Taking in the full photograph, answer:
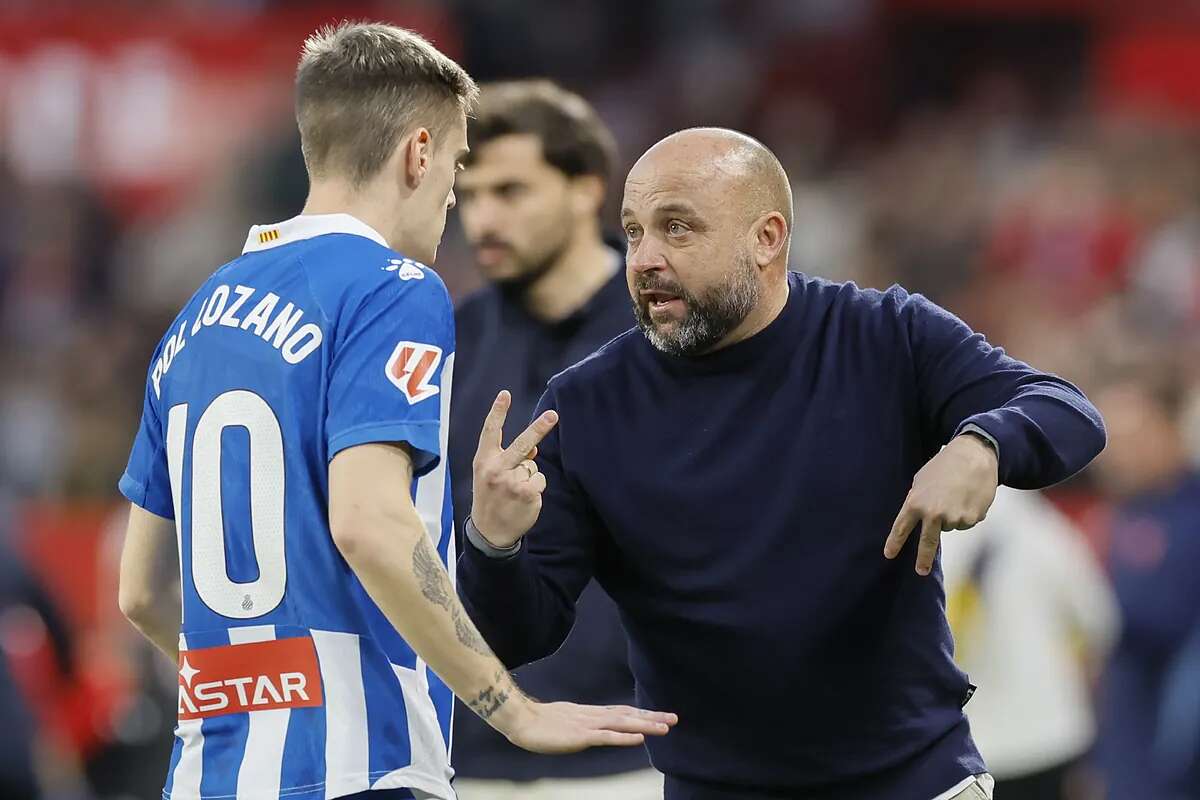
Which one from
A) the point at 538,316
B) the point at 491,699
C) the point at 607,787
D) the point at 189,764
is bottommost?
the point at 607,787

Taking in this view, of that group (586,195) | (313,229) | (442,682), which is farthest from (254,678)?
(586,195)

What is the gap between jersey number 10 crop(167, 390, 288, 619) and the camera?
3426mm

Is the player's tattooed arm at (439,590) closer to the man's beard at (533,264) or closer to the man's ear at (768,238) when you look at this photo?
the man's ear at (768,238)

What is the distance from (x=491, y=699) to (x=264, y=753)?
1.42 feet

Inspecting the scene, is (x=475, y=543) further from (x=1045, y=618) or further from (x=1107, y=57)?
(x=1107, y=57)

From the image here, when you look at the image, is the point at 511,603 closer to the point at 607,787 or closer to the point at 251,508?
the point at 251,508

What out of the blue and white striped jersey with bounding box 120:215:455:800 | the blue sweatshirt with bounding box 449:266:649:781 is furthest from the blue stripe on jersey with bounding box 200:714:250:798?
the blue sweatshirt with bounding box 449:266:649:781

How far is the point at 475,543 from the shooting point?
146 inches

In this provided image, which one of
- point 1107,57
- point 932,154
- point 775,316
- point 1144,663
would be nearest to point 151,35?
point 932,154

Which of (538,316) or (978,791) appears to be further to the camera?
(538,316)

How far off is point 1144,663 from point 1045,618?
1.21 metres

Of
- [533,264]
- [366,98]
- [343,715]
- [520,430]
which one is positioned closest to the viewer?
[343,715]

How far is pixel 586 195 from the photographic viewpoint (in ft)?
18.8

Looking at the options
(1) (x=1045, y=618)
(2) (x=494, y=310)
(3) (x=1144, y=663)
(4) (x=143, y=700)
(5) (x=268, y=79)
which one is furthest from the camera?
(5) (x=268, y=79)
